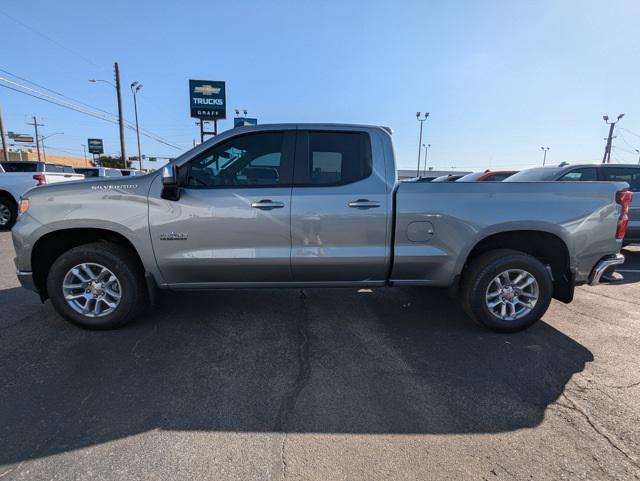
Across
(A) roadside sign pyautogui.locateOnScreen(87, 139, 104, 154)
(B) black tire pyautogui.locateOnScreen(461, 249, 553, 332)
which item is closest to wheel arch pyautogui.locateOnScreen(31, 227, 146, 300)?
(B) black tire pyautogui.locateOnScreen(461, 249, 553, 332)

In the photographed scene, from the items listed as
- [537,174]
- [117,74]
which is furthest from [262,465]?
[117,74]

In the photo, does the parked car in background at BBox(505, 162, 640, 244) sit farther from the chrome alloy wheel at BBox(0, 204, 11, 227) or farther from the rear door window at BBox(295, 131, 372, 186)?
the chrome alloy wheel at BBox(0, 204, 11, 227)

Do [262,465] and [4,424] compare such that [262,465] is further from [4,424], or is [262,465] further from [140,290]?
[140,290]

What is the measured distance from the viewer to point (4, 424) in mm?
2297

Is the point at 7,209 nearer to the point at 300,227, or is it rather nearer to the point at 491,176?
the point at 300,227

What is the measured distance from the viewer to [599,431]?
2.33 metres

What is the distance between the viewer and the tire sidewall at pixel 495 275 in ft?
11.7

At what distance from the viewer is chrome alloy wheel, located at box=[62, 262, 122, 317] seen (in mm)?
3540

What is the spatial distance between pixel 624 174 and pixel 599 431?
6934mm

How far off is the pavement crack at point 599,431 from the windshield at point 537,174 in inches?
201

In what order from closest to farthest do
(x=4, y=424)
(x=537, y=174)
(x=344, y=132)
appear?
1. (x=4, y=424)
2. (x=344, y=132)
3. (x=537, y=174)

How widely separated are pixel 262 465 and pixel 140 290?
7.51 ft

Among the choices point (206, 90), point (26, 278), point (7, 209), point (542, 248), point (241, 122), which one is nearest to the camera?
point (26, 278)

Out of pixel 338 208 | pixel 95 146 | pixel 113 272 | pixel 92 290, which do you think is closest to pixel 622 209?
pixel 338 208
